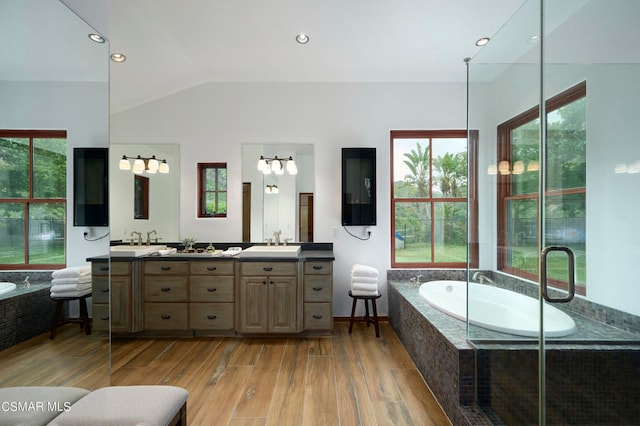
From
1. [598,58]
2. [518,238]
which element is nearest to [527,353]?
[518,238]

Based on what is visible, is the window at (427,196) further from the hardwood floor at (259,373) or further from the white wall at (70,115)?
the white wall at (70,115)

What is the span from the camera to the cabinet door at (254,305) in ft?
10.0

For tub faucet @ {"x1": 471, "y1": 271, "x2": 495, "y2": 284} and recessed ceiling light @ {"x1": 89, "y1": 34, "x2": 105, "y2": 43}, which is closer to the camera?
recessed ceiling light @ {"x1": 89, "y1": 34, "x2": 105, "y2": 43}

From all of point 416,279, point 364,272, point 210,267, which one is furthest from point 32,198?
point 416,279

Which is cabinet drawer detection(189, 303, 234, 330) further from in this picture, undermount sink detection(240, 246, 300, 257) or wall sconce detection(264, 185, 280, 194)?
wall sconce detection(264, 185, 280, 194)

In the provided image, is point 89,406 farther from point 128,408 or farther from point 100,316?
point 100,316

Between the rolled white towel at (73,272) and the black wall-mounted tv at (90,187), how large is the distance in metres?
0.21

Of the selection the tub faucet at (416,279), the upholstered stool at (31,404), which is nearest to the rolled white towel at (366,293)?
the tub faucet at (416,279)

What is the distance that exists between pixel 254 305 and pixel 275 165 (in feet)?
5.66

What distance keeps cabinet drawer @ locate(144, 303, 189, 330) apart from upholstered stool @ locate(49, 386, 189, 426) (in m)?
1.87

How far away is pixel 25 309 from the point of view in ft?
3.67

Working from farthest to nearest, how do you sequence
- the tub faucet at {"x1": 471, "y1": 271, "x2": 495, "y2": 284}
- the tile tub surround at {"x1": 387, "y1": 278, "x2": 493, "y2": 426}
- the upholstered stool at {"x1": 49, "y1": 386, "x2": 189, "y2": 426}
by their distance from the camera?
the tub faucet at {"x1": 471, "y1": 271, "x2": 495, "y2": 284} < the tile tub surround at {"x1": 387, "y1": 278, "x2": 493, "y2": 426} < the upholstered stool at {"x1": 49, "y1": 386, "x2": 189, "y2": 426}

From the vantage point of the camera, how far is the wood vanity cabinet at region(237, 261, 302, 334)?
10.0 feet

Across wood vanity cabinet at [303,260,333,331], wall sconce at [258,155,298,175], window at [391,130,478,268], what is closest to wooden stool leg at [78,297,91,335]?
wood vanity cabinet at [303,260,333,331]
